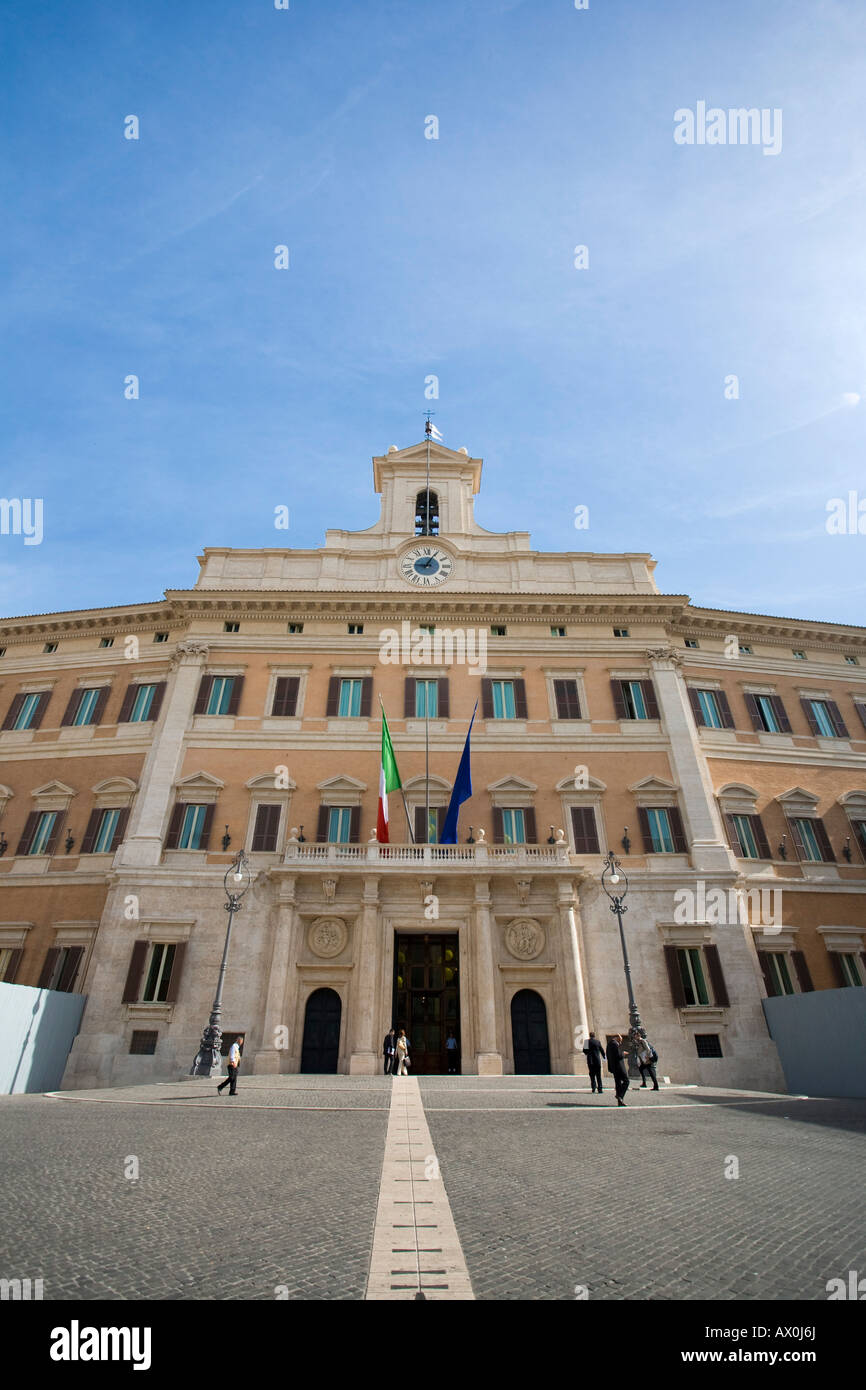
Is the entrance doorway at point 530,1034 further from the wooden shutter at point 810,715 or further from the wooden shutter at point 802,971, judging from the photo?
the wooden shutter at point 810,715

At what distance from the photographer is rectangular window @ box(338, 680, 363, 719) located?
24.2m

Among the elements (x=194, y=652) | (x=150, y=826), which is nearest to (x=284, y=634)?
(x=194, y=652)

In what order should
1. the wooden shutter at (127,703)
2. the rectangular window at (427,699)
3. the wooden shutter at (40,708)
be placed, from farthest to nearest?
the wooden shutter at (40,708)
the wooden shutter at (127,703)
the rectangular window at (427,699)

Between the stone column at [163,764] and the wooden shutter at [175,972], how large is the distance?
2804 mm

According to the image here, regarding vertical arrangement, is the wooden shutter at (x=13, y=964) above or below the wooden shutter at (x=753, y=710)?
below

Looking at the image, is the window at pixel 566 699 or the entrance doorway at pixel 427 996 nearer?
the entrance doorway at pixel 427 996

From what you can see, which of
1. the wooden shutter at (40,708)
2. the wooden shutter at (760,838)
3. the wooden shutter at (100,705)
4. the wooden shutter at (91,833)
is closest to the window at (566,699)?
the wooden shutter at (760,838)

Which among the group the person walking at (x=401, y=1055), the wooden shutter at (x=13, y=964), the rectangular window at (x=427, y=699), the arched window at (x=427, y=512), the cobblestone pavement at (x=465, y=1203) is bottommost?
the cobblestone pavement at (x=465, y=1203)

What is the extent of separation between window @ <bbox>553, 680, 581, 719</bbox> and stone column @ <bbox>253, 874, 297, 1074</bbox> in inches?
435

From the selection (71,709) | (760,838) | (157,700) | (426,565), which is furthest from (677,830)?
(71,709)

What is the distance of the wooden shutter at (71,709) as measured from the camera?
→ 25.4 m

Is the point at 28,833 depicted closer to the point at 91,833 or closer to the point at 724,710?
the point at 91,833

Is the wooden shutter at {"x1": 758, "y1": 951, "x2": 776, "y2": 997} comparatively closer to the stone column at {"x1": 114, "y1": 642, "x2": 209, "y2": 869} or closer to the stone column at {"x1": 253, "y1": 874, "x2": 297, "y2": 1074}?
the stone column at {"x1": 253, "y1": 874, "x2": 297, "y2": 1074}
